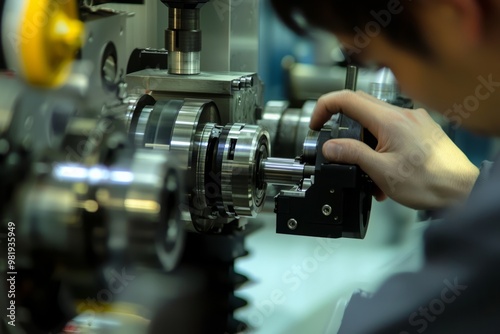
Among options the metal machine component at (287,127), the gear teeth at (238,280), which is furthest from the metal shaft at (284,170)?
the gear teeth at (238,280)

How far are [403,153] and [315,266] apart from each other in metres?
1.36

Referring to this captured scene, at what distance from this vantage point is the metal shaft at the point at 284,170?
1.01m

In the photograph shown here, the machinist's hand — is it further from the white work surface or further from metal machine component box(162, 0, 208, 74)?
the white work surface

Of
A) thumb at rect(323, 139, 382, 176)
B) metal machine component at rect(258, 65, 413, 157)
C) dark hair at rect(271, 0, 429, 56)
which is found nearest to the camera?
dark hair at rect(271, 0, 429, 56)

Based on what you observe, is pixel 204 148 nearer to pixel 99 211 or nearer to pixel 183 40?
pixel 183 40

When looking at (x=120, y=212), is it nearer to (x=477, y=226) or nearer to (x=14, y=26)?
(x=14, y=26)

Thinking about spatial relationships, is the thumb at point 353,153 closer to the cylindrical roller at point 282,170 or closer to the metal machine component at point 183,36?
the cylindrical roller at point 282,170

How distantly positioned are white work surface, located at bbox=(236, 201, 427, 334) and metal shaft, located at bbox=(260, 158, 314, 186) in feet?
2.87

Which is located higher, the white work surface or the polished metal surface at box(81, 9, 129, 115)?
the polished metal surface at box(81, 9, 129, 115)

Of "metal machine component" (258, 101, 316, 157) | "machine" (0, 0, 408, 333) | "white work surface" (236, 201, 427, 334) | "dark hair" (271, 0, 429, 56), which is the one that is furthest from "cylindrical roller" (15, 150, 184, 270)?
"white work surface" (236, 201, 427, 334)

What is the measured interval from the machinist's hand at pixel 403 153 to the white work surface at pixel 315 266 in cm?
84

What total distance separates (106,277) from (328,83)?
874 mm

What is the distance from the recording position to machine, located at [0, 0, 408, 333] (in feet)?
2.24

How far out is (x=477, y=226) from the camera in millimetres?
625
